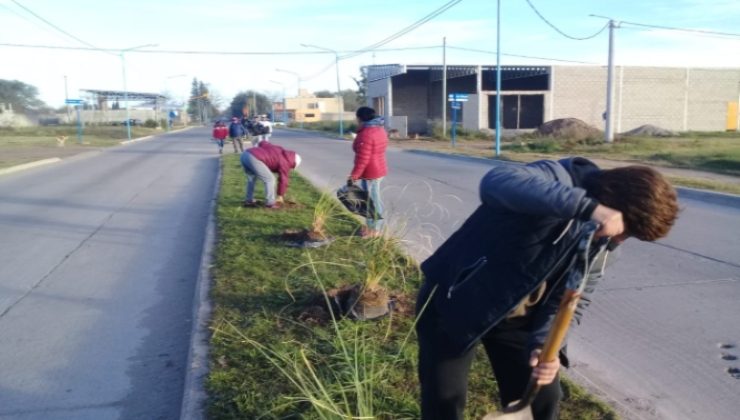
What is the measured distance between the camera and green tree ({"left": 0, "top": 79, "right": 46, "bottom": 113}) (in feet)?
324

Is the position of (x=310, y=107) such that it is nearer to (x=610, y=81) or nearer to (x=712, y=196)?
(x=610, y=81)

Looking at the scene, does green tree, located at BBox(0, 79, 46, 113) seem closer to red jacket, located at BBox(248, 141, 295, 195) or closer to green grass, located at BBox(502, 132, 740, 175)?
green grass, located at BBox(502, 132, 740, 175)

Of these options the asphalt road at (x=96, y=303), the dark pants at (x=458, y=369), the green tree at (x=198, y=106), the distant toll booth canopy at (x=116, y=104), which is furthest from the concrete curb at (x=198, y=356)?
the green tree at (x=198, y=106)

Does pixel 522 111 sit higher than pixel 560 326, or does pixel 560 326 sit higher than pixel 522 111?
pixel 522 111

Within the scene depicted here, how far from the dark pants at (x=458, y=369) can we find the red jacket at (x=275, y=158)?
7179 millimetres

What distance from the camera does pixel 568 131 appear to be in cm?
3241

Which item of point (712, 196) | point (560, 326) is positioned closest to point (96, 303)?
point (560, 326)

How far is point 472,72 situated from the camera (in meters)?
46.4

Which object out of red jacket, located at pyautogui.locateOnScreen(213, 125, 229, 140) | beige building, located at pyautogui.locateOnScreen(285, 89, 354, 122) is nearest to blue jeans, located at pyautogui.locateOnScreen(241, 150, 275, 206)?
red jacket, located at pyautogui.locateOnScreen(213, 125, 229, 140)

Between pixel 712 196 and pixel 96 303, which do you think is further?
pixel 712 196

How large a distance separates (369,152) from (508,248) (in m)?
5.97

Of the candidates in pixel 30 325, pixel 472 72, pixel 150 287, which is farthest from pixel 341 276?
pixel 472 72

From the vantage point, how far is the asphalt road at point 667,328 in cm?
386

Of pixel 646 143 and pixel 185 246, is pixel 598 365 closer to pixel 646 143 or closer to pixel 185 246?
pixel 185 246
